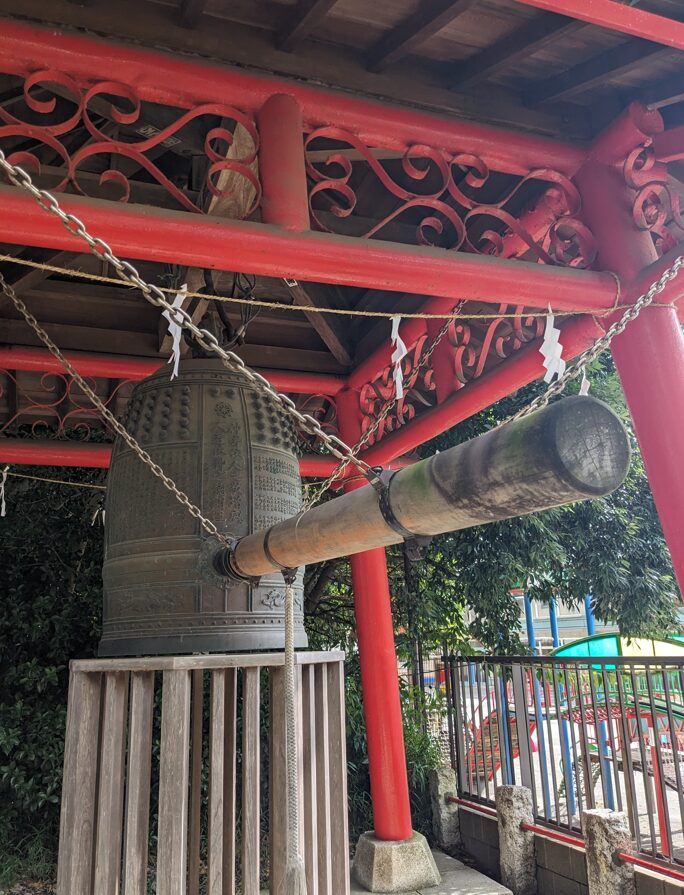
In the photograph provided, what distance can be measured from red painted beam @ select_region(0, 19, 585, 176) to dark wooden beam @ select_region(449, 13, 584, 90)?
6.9 inches

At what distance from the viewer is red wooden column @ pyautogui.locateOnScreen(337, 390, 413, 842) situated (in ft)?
14.5

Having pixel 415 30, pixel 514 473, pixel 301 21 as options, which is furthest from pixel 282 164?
pixel 514 473

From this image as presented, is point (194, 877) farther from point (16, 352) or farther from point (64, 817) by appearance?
point (16, 352)

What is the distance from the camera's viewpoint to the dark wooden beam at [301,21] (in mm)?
2244

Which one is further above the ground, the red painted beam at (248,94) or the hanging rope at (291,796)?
the red painted beam at (248,94)

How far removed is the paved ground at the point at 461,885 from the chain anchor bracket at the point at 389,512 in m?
3.98

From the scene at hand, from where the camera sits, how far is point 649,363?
248 centimetres

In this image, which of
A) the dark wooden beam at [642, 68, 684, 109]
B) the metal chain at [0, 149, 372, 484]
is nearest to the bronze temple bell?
the metal chain at [0, 149, 372, 484]

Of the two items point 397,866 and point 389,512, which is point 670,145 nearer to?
point 389,512

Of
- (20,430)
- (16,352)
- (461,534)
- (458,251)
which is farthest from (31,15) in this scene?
(461,534)

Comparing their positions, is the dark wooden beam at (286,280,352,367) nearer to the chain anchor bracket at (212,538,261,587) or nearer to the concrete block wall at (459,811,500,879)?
the chain anchor bracket at (212,538,261,587)

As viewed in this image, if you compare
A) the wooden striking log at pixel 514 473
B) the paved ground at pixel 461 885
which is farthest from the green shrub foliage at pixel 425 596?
the wooden striking log at pixel 514 473

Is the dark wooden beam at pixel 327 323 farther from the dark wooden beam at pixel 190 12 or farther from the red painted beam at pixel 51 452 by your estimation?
the dark wooden beam at pixel 190 12

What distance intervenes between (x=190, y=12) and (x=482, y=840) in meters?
5.29
